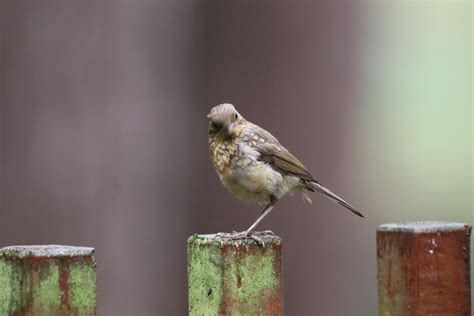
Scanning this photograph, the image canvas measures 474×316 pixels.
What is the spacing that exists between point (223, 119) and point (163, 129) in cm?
299

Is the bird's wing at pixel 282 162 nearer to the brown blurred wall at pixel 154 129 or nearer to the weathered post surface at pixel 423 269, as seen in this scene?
the weathered post surface at pixel 423 269

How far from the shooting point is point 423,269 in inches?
100

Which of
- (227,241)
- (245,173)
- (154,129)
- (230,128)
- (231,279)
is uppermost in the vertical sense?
(154,129)

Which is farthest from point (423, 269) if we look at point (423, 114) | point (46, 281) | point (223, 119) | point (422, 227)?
point (423, 114)

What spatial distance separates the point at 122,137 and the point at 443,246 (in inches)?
158

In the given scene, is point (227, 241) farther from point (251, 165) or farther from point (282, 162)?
point (282, 162)

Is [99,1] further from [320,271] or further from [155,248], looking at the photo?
[320,271]

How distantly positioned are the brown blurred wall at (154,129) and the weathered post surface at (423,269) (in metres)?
3.60

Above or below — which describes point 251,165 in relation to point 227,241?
above

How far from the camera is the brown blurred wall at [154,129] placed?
610 centimetres

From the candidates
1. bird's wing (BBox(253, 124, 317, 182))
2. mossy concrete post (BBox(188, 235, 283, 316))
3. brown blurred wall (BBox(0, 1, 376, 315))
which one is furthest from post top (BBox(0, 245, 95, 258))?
brown blurred wall (BBox(0, 1, 376, 315))

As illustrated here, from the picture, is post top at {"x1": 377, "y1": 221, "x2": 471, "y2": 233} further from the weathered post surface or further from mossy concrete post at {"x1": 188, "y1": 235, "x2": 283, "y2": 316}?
mossy concrete post at {"x1": 188, "y1": 235, "x2": 283, "y2": 316}

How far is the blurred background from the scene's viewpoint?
20.0ft

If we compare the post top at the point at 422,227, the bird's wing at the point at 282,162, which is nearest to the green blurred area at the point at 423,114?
the bird's wing at the point at 282,162
